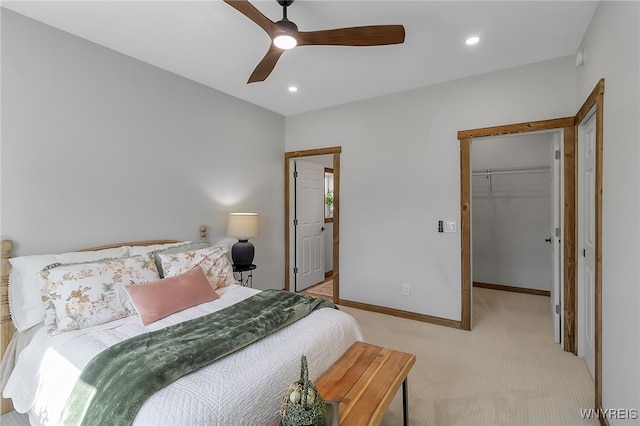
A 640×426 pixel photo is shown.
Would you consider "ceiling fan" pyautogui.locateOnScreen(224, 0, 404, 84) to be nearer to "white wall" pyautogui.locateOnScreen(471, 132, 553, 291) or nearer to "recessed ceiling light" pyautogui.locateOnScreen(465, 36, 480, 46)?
"recessed ceiling light" pyautogui.locateOnScreen(465, 36, 480, 46)

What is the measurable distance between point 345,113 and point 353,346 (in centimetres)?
292

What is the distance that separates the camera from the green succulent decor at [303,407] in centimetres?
110

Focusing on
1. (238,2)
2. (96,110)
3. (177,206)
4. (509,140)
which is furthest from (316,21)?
(509,140)

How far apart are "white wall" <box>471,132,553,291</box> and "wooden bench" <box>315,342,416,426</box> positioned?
3237 millimetres

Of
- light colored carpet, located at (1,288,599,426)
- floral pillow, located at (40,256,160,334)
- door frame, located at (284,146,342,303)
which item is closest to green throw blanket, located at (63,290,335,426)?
floral pillow, located at (40,256,160,334)

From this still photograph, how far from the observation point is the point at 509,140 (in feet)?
15.1

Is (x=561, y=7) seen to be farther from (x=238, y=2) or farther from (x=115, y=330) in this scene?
(x=115, y=330)

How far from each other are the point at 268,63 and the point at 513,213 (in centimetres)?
428

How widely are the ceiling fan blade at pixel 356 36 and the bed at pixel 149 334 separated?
1.80m

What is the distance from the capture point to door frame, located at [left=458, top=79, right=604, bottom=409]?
6.14 feet

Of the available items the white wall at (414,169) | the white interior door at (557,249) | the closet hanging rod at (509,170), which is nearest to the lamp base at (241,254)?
the white wall at (414,169)

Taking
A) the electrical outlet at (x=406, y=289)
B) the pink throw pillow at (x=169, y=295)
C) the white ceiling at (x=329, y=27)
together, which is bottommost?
the electrical outlet at (x=406, y=289)

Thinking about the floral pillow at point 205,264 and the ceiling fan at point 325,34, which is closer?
the ceiling fan at point 325,34

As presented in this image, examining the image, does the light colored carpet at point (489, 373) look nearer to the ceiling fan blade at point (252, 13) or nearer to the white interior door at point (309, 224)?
the white interior door at point (309, 224)
